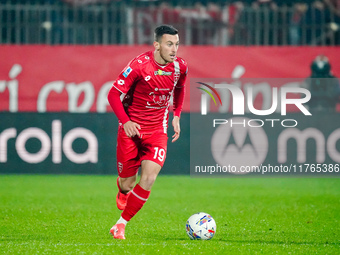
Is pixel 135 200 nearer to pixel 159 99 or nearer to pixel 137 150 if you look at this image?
pixel 137 150

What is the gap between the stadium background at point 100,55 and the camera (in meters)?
13.3

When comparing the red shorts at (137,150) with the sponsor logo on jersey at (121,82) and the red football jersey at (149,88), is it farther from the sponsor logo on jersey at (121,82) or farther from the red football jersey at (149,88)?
the sponsor logo on jersey at (121,82)

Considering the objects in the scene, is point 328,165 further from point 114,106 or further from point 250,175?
point 114,106

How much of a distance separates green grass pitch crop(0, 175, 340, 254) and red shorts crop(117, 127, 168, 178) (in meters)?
0.74

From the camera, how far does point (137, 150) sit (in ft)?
23.0

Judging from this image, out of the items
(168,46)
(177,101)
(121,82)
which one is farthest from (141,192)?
(168,46)

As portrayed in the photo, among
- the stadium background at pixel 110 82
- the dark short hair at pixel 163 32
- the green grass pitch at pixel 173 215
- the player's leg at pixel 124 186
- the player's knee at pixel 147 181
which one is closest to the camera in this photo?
the green grass pitch at pixel 173 215

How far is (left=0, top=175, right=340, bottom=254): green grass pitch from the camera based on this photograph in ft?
19.9

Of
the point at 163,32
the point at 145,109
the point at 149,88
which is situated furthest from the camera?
the point at 145,109

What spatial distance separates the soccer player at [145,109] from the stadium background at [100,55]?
634 centimetres

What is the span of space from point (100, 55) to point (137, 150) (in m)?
7.61

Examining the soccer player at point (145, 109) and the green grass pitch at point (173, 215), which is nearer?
the green grass pitch at point (173, 215)

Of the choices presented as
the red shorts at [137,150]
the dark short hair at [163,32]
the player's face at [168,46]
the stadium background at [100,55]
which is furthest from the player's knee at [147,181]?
the stadium background at [100,55]

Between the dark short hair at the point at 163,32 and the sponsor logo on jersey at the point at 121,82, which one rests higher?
the dark short hair at the point at 163,32
